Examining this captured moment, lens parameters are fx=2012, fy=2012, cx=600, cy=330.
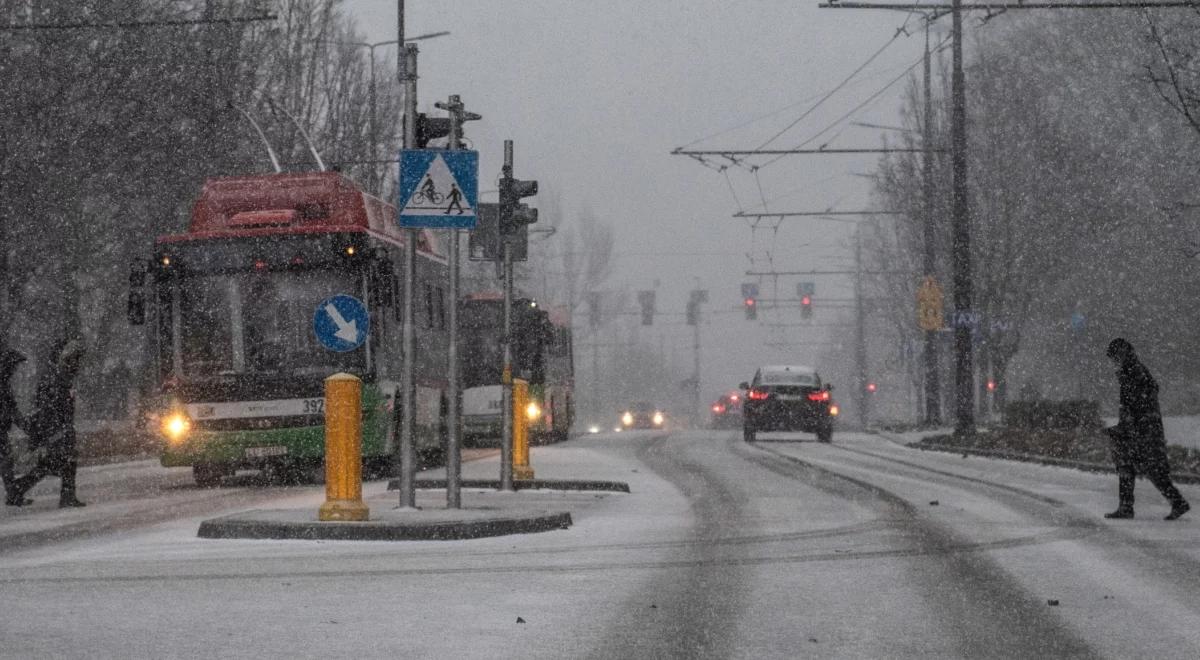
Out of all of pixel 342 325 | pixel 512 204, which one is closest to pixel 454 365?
pixel 342 325

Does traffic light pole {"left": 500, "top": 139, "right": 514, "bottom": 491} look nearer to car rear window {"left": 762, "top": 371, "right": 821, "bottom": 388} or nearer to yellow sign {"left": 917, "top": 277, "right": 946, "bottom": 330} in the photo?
yellow sign {"left": 917, "top": 277, "right": 946, "bottom": 330}

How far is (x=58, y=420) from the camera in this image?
1886 cm

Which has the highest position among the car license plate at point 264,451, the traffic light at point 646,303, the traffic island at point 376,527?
the traffic light at point 646,303

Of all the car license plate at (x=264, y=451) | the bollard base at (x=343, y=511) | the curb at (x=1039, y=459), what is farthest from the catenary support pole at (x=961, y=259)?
the bollard base at (x=343, y=511)

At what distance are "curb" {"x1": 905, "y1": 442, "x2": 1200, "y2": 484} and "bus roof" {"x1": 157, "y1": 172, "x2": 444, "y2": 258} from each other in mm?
9694

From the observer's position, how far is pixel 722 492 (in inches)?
823

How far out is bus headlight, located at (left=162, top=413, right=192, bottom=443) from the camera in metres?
22.1

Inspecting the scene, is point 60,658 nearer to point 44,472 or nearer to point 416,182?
point 416,182

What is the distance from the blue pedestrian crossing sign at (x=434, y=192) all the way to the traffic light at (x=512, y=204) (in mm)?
3211

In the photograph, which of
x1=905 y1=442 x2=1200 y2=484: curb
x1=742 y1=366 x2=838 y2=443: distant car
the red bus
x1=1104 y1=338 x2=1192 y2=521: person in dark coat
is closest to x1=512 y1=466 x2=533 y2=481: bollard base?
the red bus

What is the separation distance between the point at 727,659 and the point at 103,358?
108ft

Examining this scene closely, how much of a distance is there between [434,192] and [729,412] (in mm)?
60144

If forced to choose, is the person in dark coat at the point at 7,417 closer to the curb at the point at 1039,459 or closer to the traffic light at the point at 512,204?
the traffic light at the point at 512,204

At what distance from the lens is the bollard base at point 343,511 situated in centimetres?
1462
